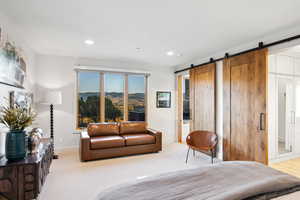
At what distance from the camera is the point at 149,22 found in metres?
2.60

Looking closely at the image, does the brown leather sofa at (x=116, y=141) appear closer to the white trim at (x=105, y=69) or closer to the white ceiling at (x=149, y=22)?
the white trim at (x=105, y=69)

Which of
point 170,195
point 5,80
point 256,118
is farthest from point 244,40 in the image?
point 5,80

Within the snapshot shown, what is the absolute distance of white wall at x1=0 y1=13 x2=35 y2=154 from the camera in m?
2.26

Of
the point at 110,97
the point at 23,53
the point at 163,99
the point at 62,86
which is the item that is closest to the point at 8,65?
the point at 23,53

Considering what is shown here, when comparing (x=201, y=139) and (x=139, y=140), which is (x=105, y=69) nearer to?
(x=139, y=140)

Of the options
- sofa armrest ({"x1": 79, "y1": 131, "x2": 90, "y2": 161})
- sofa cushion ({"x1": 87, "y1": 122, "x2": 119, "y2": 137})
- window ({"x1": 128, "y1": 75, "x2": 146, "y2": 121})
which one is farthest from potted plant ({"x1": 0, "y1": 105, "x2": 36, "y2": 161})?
window ({"x1": 128, "y1": 75, "x2": 146, "y2": 121})

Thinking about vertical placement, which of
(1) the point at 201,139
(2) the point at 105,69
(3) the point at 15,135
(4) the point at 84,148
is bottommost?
(4) the point at 84,148

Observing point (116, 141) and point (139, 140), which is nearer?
point (116, 141)

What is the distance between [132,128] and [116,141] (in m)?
0.79

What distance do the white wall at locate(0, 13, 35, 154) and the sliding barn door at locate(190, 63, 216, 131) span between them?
4.01 meters

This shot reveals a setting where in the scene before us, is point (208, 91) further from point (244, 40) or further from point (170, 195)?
point (170, 195)

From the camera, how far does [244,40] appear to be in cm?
334

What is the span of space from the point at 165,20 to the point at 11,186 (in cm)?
286

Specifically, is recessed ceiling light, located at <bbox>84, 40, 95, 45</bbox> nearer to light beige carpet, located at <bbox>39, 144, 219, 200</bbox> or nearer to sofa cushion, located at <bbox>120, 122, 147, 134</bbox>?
sofa cushion, located at <bbox>120, 122, 147, 134</bbox>
